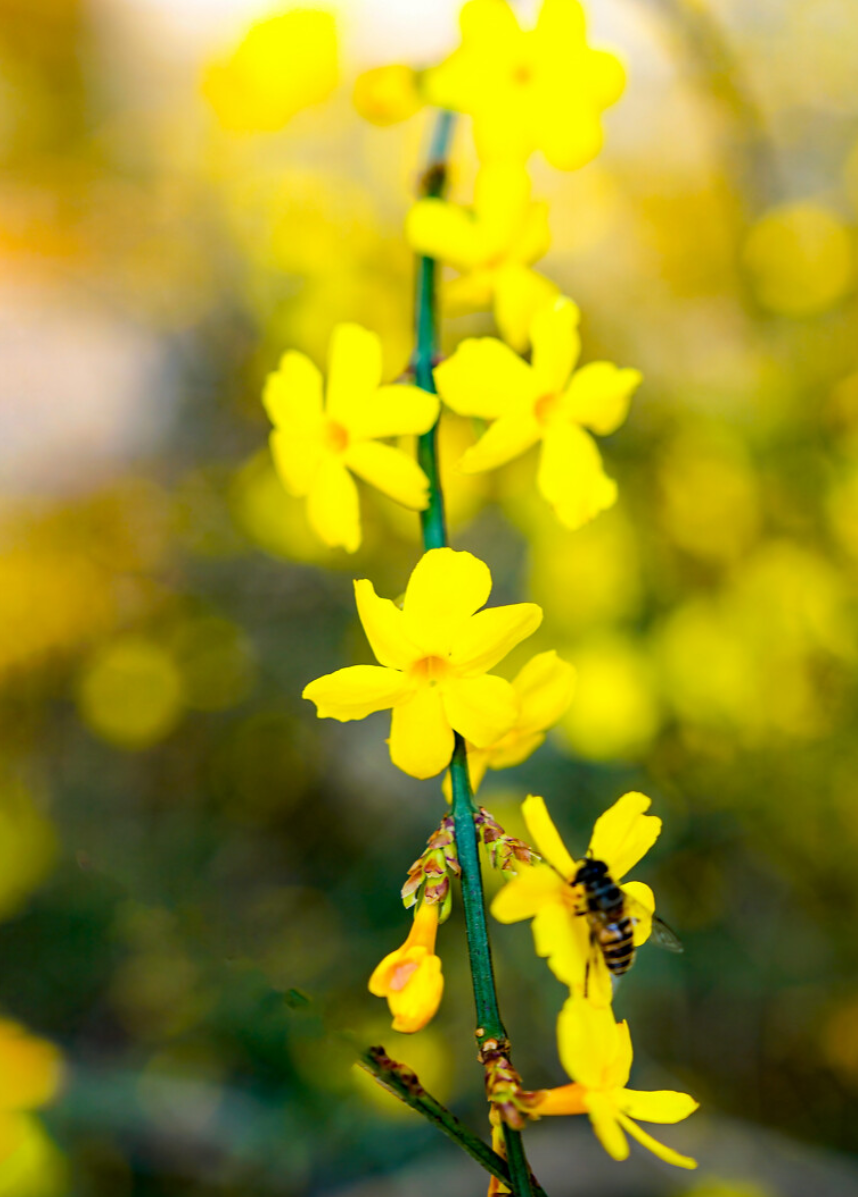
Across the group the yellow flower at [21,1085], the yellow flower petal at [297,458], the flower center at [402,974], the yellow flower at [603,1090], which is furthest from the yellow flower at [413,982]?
the yellow flower at [21,1085]

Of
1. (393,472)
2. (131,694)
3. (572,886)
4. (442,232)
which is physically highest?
(131,694)

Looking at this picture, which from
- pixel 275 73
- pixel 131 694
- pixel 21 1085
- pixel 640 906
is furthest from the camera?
pixel 131 694

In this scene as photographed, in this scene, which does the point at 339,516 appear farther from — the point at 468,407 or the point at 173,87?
the point at 173,87

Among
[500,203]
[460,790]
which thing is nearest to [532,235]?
[500,203]

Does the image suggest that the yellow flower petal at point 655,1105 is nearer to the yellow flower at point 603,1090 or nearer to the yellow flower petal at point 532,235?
the yellow flower at point 603,1090

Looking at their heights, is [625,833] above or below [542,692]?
below

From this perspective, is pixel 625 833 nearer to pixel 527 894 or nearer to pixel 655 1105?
pixel 527 894
